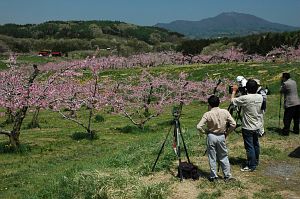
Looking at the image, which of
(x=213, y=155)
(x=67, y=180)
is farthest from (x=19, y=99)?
(x=213, y=155)

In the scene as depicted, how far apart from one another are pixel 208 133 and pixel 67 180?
4172 millimetres

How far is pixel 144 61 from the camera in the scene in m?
91.7

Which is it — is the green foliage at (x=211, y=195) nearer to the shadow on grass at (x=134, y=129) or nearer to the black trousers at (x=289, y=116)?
the black trousers at (x=289, y=116)

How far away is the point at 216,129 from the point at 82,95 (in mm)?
19368

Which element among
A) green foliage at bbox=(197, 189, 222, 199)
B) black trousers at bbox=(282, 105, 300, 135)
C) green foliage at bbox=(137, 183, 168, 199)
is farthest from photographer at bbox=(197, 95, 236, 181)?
black trousers at bbox=(282, 105, 300, 135)

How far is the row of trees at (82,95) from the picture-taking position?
65.1 ft

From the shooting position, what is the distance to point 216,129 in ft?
34.6

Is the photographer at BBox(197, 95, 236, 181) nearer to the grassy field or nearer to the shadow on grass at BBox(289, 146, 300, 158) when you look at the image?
the grassy field

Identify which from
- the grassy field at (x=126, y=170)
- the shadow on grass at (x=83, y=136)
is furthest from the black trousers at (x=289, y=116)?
the shadow on grass at (x=83, y=136)

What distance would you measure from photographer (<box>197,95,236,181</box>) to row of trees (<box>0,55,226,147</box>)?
10.9 meters

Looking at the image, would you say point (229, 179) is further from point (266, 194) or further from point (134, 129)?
point (134, 129)

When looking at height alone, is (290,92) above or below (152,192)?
above

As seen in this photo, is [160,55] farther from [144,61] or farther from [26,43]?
[26,43]

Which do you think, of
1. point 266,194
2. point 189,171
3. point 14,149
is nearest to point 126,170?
point 189,171
